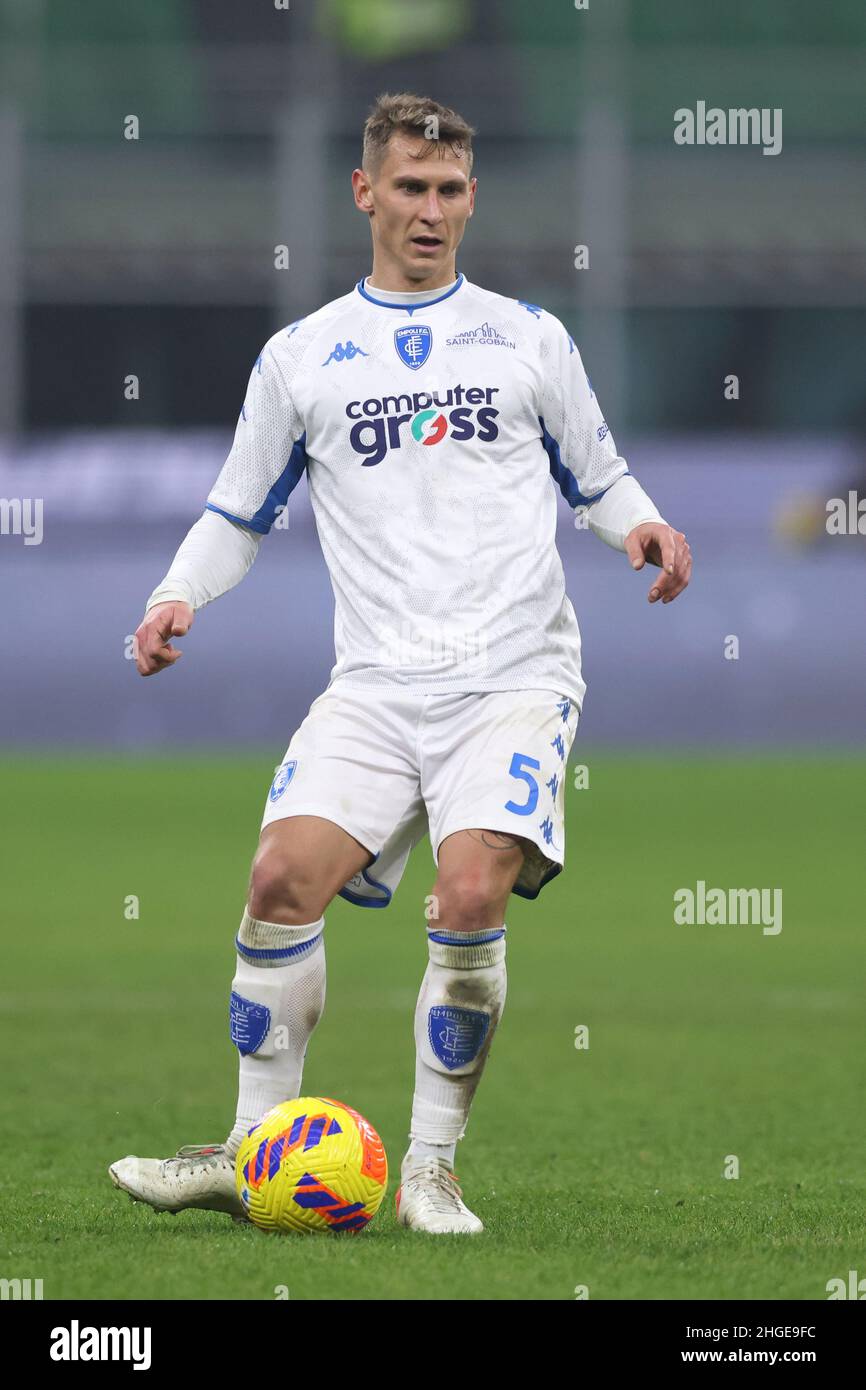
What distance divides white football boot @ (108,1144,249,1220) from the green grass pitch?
64mm

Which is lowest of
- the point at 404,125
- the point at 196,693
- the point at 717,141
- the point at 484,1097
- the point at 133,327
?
the point at 484,1097

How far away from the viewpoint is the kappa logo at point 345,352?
4.70 metres

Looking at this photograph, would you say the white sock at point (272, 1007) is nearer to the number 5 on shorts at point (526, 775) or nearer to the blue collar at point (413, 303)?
the number 5 on shorts at point (526, 775)

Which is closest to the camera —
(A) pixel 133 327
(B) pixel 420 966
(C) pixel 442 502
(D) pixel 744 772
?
(C) pixel 442 502

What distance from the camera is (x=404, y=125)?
4641mm

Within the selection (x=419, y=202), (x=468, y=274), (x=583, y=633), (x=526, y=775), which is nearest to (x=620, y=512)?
(x=526, y=775)

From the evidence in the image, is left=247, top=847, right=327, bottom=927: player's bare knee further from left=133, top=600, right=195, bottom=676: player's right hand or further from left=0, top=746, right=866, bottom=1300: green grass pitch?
left=0, top=746, right=866, bottom=1300: green grass pitch

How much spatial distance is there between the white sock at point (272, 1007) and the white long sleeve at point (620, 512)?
1.01 meters

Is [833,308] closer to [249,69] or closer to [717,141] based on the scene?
[717,141]

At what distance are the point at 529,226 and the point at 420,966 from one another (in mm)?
15413

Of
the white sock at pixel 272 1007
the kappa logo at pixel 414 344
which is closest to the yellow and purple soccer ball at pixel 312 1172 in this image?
the white sock at pixel 272 1007

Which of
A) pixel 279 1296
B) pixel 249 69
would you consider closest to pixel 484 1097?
pixel 279 1296

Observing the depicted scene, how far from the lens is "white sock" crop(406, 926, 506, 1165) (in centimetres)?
446

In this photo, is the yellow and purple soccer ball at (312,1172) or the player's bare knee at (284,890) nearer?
the yellow and purple soccer ball at (312,1172)
